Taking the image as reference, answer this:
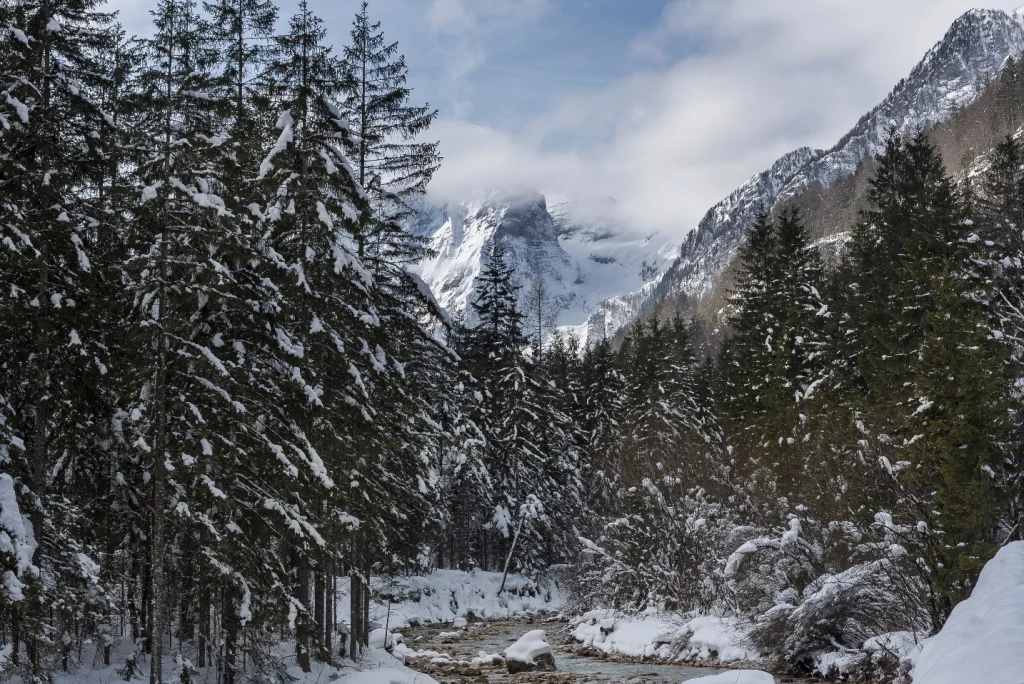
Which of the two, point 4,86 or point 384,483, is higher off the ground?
point 4,86

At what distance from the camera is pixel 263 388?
46.0 feet

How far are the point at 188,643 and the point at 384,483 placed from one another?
5.50 metres

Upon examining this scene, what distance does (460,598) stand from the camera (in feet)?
121

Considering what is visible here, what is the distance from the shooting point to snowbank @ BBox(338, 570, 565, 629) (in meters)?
33.2

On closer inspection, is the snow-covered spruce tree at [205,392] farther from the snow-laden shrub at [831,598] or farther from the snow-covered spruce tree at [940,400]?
the snow-covered spruce tree at [940,400]

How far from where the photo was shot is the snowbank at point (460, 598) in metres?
33.2

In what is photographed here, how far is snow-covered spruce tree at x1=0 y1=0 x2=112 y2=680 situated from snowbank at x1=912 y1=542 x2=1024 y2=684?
10893mm

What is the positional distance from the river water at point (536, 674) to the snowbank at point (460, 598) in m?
1.79

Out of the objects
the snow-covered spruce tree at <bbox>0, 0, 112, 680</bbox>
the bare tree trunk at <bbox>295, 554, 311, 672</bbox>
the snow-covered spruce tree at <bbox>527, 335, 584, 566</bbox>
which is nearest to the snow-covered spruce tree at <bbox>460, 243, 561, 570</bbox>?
the snow-covered spruce tree at <bbox>527, 335, 584, 566</bbox>

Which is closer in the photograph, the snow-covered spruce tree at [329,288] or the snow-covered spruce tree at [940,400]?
the snow-covered spruce tree at [940,400]

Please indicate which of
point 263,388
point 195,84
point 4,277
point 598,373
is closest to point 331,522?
point 263,388

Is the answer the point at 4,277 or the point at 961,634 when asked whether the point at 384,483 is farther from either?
the point at 961,634

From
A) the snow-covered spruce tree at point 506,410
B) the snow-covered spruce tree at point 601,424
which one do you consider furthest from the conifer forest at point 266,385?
the snow-covered spruce tree at point 601,424

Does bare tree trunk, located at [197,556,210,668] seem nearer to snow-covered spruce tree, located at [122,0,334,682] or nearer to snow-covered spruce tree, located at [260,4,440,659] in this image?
snow-covered spruce tree, located at [122,0,334,682]
